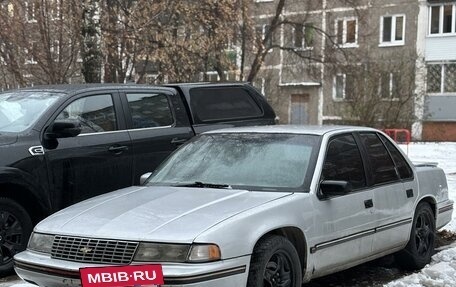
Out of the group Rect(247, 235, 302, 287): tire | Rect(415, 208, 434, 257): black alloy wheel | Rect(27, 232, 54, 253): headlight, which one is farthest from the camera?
Rect(415, 208, 434, 257): black alloy wheel

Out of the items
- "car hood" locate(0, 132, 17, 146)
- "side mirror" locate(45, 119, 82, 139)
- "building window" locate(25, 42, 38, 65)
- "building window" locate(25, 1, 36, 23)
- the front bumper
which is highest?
"building window" locate(25, 1, 36, 23)

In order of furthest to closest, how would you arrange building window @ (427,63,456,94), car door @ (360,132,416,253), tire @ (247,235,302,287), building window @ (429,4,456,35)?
building window @ (429,4,456,35) → building window @ (427,63,456,94) → car door @ (360,132,416,253) → tire @ (247,235,302,287)

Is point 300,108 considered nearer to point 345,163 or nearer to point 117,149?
point 117,149

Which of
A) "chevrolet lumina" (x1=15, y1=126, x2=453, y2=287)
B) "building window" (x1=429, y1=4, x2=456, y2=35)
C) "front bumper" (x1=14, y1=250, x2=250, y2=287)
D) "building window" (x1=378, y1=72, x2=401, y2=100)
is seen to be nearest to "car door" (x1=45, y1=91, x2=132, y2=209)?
"chevrolet lumina" (x1=15, y1=126, x2=453, y2=287)

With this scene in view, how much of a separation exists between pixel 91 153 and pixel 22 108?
2.83 ft

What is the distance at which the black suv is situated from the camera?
248 inches

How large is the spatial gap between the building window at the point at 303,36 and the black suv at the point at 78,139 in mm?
18242

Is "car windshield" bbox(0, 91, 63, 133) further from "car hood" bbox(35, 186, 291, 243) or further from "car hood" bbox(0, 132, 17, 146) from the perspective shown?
"car hood" bbox(35, 186, 291, 243)

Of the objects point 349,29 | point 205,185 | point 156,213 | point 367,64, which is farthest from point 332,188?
point 349,29

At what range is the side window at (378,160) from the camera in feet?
20.5

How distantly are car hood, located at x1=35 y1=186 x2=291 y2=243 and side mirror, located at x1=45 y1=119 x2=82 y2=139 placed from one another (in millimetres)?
1329

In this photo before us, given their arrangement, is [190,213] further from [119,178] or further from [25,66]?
[25,66]

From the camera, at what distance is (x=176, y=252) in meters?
4.23

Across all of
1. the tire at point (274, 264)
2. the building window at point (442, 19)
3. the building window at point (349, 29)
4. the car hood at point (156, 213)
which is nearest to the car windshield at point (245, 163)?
the car hood at point (156, 213)
